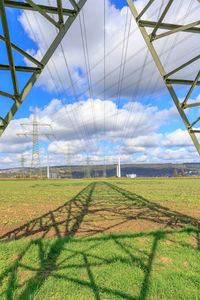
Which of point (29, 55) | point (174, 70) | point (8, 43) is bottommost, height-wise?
point (8, 43)

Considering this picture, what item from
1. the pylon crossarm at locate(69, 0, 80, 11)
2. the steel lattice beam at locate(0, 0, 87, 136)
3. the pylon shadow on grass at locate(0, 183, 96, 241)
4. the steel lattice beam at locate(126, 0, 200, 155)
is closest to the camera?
the steel lattice beam at locate(0, 0, 87, 136)

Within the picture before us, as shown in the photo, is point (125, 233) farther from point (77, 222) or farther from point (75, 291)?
point (75, 291)

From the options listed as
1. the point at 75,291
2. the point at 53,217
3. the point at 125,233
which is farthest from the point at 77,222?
the point at 75,291

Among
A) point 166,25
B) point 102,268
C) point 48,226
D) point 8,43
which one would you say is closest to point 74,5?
point 8,43

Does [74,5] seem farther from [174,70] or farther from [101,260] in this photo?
[101,260]

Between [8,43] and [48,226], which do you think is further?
[48,226]

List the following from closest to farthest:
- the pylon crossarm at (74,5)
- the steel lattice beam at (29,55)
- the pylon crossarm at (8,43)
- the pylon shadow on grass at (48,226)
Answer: the pylon crossarm at (8,43), the steel lattice beam at (29,55), the pylon crossarm at (74,5), the pylon shadow on grass at (48,226)

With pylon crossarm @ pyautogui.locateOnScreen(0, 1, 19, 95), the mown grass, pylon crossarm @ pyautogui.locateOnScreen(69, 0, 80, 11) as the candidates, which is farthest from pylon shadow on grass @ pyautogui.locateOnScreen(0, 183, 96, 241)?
pylon crossarm @ pyautogui.locateOnScreen(69, 0, 80, 11)

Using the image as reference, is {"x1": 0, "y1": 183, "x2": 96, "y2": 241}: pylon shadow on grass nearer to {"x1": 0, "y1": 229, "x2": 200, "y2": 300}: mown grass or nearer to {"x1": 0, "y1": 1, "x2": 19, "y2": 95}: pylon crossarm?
{"x1": 0, "y1": 229, "x2": 200, "y2": 300}: mown grass

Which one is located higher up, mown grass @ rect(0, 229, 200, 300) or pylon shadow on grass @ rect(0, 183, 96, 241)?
mown grass @ rect(0, 229, 200, 300)

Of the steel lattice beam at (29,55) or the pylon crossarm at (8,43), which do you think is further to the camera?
the steel lattice beam at (29,55)

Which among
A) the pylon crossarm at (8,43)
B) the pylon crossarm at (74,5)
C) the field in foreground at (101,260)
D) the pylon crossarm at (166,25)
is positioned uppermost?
the pylon crossarm at (166,25)

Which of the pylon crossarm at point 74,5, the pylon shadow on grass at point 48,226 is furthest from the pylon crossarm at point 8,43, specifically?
the pylon shadow on grass at point 48,226

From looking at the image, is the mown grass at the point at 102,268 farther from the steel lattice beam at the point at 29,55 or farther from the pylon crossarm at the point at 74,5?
the pylon crossarm at the point at 74,5
